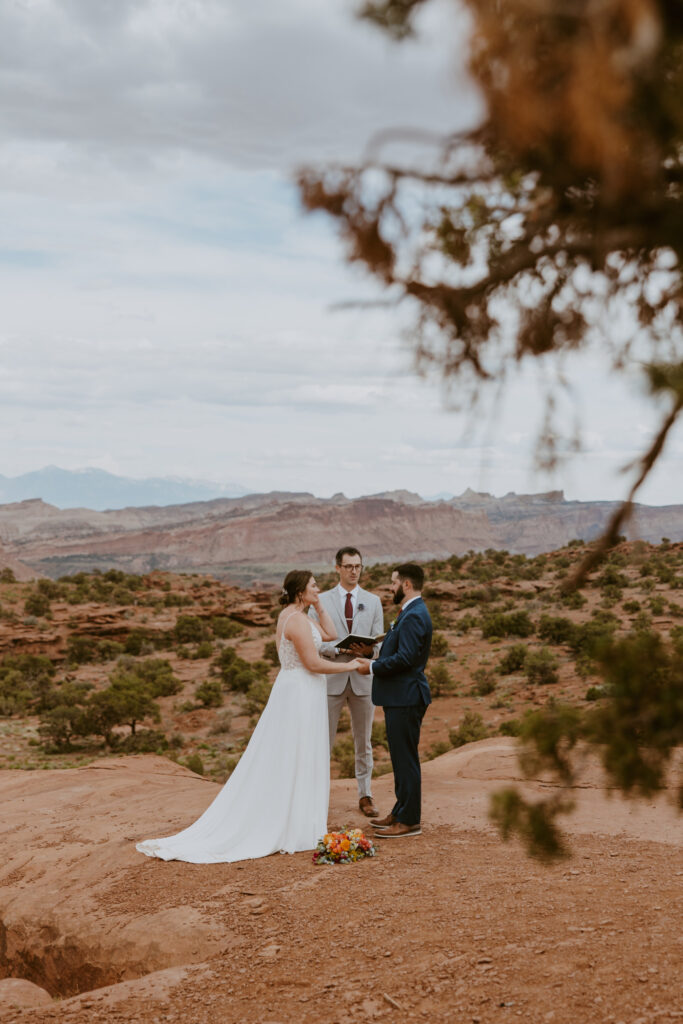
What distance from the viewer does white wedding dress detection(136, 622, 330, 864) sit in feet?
23.2

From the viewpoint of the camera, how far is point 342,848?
6570 mm

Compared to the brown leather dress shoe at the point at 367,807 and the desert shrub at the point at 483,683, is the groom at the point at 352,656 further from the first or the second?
the desert shrub at the point at 483,683

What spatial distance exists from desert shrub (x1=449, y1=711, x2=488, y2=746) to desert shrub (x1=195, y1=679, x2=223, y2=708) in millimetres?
6993

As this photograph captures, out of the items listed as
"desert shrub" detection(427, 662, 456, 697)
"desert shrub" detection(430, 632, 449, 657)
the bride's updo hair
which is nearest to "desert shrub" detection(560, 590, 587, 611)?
"desert shrub" detection(430, 632, 449, 657)

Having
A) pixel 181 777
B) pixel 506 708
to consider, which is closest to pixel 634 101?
pixel 181 777

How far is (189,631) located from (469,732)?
61.1 feet

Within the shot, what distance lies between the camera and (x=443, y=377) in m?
3.04

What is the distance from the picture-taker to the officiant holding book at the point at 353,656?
25.3 feet

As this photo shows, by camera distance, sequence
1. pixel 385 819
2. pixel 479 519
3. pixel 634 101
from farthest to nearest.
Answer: pixel 479 519, pixel 385 819, pixel 634 101

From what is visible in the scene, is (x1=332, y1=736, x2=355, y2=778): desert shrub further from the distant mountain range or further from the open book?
the distant mountain range

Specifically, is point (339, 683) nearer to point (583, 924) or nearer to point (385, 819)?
point (385, 819)

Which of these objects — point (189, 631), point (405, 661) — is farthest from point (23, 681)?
point (405, 661)

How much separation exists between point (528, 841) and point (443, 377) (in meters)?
1.62

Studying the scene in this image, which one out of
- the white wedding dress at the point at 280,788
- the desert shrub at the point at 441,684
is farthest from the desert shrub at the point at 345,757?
the white wedding dress at the point at 280,788
